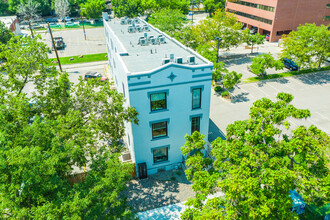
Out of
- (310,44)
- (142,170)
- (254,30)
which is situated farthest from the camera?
(254,30)

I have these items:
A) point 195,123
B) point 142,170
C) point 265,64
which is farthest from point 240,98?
point 142,170

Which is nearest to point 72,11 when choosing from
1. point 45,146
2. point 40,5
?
point 40,5

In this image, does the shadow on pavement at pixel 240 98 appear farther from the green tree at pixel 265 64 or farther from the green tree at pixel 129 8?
the green tree at pixel 129 8

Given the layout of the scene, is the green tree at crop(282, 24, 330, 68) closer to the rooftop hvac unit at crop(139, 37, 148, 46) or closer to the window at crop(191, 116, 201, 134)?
the rooftop hvac unit at crop(139, 37, 148, 46)

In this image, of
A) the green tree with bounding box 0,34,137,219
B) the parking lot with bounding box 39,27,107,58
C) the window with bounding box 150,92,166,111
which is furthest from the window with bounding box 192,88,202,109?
the parking lot with bounding box 39,27,107,58

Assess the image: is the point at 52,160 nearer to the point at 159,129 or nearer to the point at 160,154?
the point at 159,129

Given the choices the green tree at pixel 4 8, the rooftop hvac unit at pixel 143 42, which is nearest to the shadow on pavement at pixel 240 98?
the rooftop hvac unit at pixel 143 42

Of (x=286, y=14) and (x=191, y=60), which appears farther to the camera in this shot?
(x=286, y=14)
